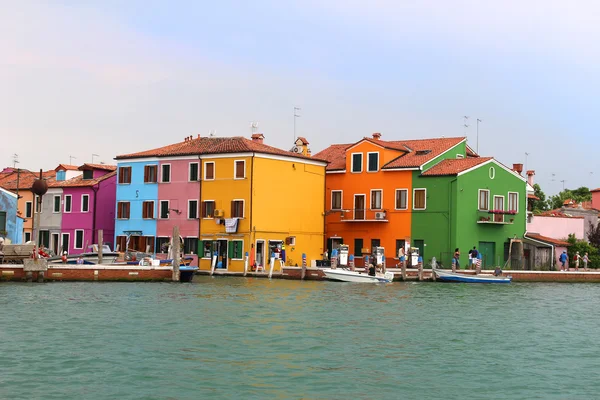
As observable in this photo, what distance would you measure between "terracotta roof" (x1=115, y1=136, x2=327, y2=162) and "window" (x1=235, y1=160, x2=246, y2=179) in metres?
0.63

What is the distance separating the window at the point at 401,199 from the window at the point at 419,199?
1.76 feet

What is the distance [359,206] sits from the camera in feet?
174

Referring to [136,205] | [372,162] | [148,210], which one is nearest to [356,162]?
[372,162]

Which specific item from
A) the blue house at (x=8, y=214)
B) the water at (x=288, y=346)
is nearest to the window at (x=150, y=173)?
the blue house at (x=8, y=214)

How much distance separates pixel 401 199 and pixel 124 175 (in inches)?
660

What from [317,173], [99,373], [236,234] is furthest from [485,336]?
[317,173]

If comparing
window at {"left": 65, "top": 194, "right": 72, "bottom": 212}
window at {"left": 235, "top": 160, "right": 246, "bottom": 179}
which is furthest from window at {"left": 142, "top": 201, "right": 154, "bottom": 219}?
window at {"left": 65, "top": 194, "right": 72, "bottom": 212}

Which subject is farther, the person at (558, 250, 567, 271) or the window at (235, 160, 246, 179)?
the person at (558, 250, 567, 271)

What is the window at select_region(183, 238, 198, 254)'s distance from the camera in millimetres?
50438

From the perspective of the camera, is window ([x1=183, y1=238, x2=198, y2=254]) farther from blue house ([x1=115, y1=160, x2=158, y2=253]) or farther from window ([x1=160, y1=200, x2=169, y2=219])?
blue house ([x1=115, y1=160, x2=158, y2=253])

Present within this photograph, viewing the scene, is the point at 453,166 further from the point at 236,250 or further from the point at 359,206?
the point at 236,250

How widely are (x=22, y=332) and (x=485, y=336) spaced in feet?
38.2

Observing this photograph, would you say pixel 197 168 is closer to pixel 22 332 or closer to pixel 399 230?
pixel 399 230

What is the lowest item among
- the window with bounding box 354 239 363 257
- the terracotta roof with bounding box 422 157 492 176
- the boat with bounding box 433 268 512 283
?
the boat with bounding box 433 268 512 283
